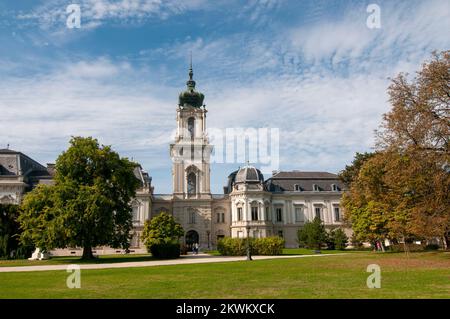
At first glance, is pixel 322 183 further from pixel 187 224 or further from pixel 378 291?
pixel 378 291

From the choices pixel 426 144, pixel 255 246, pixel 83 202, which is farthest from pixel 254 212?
pixel 426 144

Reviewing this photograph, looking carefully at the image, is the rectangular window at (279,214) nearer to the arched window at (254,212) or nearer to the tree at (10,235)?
the arched window at (254,212)

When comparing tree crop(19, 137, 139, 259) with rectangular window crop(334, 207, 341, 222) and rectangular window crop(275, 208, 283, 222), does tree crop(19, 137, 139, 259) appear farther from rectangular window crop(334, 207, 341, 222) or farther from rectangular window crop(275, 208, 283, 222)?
rectangular window crop(334, 207, 341, 222)

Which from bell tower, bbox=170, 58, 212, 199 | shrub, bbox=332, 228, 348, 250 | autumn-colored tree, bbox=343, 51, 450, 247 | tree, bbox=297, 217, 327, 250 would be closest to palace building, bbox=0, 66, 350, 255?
bell tower, bbox=170, 58, 212, 199

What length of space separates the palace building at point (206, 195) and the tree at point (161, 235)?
715 inches

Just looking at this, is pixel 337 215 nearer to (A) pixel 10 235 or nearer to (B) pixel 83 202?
(B) pixel 83 202

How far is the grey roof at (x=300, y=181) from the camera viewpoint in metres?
70.4

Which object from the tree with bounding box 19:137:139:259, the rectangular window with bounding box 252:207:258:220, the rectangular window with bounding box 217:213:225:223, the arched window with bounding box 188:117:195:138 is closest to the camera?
the tree with bounding box 19:137:139:259

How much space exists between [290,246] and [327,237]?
457 inches

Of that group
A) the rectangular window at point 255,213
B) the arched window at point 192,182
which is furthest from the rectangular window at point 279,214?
the arched window at point 192,182

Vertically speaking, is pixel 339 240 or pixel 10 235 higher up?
pixel 10 235

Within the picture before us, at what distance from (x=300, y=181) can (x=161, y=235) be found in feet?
117

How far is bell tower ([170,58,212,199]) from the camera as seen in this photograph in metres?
66.3

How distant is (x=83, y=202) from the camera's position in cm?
3372
